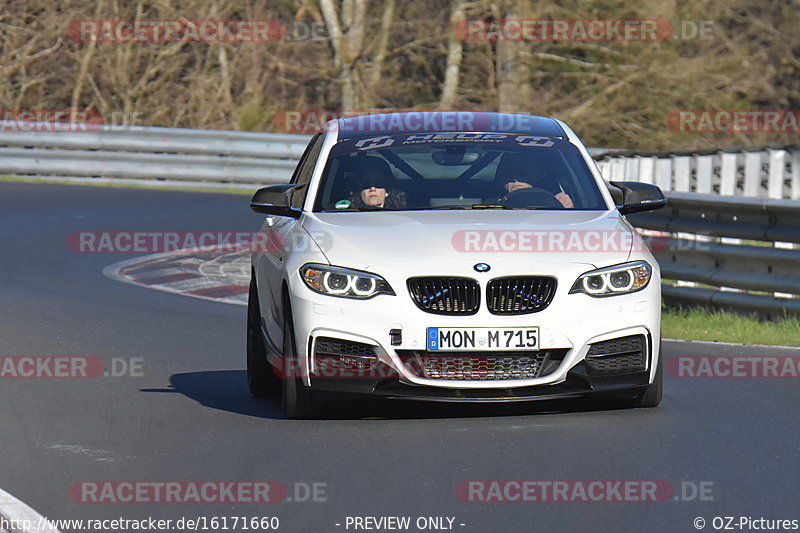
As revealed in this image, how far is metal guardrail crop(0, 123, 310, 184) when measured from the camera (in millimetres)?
26844

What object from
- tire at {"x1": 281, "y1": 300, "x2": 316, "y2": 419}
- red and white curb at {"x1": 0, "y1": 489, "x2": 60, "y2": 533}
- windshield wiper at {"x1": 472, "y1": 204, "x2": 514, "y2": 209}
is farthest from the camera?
windshield wiper at {"x1": 472, "y1": 204, "x2": 514, "y2": 209}

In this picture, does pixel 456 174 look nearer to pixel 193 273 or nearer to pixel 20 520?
pixel 20 520

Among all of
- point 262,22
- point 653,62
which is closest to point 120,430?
point 653,62

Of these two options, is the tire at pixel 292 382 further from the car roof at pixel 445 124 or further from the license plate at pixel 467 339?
the car roof at pixel 445 124

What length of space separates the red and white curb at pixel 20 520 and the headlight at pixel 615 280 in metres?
2.93

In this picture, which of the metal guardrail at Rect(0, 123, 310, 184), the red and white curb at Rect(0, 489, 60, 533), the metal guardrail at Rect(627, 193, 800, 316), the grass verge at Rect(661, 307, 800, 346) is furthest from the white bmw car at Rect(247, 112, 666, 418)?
the metal guardrail at Rect(0, 123, 310, 184)

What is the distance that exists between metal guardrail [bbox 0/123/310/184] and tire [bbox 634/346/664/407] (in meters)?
19.1

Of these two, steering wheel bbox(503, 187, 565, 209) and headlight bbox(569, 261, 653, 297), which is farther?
steering wheel bbox(503, 187, 565, 209)

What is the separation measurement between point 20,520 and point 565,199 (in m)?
3.96

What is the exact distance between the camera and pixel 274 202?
8555 mm

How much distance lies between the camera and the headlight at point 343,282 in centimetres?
764

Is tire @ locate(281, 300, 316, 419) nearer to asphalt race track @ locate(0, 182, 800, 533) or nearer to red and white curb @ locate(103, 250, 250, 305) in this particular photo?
asphalt race track @ locate(0, 182, 800, 533)

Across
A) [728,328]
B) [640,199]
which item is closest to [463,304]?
[640,199]

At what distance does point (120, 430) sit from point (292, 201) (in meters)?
1.93
